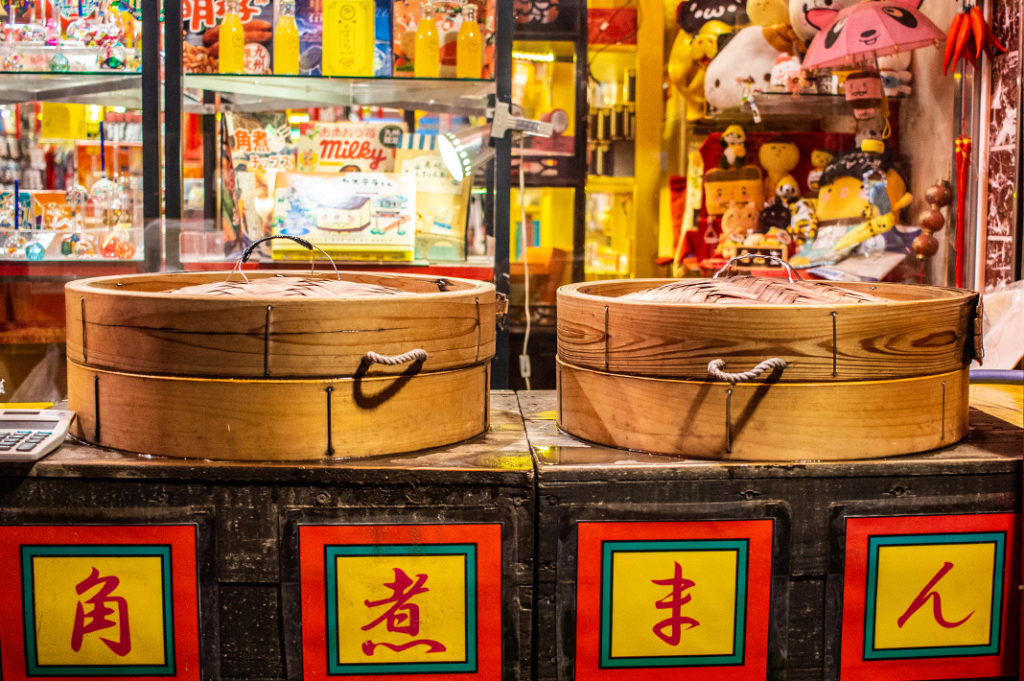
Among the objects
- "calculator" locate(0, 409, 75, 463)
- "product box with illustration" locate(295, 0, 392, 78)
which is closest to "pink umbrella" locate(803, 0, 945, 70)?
"product box with illustration" locate(295, 0, 392, 78)

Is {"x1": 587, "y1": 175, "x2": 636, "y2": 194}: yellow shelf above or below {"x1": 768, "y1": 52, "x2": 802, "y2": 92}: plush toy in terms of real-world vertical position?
below

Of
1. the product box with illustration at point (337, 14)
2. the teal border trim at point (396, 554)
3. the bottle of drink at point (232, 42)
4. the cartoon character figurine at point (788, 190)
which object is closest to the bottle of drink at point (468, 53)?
the product box with illustration at point (337, 14)

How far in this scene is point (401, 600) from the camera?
133 cm

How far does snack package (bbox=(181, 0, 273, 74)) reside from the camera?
102 inches

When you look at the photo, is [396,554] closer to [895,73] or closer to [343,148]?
[343,148]

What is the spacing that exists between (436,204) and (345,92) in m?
0.42

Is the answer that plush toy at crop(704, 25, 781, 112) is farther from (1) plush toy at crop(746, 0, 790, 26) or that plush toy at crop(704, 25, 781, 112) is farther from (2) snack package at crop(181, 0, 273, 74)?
(2) snack package at crop(181, 0, 273, 74)

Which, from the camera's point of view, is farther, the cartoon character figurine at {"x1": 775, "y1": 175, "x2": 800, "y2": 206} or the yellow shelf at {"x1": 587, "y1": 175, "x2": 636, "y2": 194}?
the yellow shelf at {"x1": 587, "y1": 175, "x2": 636, "y2": 194}

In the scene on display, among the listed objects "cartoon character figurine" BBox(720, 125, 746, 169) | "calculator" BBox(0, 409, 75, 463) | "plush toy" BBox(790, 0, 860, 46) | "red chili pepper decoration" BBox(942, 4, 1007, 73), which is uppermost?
"plush toy" BBox(790, 0, 860, 46)

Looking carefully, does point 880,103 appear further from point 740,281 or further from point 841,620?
point 841,620

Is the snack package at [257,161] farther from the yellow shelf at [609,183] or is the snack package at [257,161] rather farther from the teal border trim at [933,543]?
the teal border trim at [933,543]

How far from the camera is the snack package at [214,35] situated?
260 centimetres

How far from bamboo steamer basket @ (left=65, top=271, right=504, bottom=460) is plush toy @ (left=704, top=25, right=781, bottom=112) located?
2.49m

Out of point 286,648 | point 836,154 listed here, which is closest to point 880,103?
point 836,154
